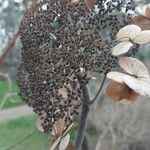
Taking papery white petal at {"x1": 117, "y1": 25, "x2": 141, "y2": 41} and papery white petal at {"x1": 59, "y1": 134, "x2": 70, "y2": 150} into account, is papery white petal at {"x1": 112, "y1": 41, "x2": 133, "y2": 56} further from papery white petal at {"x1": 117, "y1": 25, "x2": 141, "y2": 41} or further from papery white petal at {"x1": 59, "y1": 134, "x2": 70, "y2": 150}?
papery white petal at {"x1": 59, "y1": 134, "x2": 70, "y2": 150}

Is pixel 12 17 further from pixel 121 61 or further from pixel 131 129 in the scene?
pixel 131 129

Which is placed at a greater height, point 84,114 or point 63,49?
point 63,49

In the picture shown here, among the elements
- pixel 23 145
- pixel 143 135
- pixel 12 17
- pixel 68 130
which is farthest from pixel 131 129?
pixel 68 130

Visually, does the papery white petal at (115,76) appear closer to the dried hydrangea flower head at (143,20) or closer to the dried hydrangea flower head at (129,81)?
the dried hydrangea flower head at (129,81)

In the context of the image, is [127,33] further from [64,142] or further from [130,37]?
[64,142]

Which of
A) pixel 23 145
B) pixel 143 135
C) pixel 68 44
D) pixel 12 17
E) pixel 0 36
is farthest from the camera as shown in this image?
pixel 23 145

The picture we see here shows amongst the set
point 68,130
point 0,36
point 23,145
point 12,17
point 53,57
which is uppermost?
point 53,57

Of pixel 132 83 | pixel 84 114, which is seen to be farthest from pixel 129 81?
pixel 84 114
